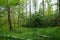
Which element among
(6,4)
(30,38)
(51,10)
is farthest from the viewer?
(51,10)

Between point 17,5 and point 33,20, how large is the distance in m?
1.51

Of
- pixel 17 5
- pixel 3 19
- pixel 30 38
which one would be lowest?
pixel 30 38

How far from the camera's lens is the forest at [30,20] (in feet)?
16.5

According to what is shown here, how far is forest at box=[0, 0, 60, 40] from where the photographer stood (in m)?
5.03

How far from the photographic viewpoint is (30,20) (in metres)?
7.16

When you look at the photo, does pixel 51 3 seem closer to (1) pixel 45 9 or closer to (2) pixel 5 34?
(1) pixel 45 9

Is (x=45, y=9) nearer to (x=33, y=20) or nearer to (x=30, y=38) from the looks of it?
(x=33, y=20)

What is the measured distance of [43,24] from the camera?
6.95 m

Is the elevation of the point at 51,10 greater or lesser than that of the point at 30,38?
greater

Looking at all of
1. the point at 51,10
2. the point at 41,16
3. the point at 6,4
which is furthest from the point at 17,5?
the point at 51,10

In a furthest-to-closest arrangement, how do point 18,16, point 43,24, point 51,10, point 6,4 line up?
point 51,10 → point 43,24 → point 18,16 → point 6,4

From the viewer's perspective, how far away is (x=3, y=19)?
227 inches

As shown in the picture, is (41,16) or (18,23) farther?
(41,16)

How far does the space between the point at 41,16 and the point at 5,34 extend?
8.76ft
